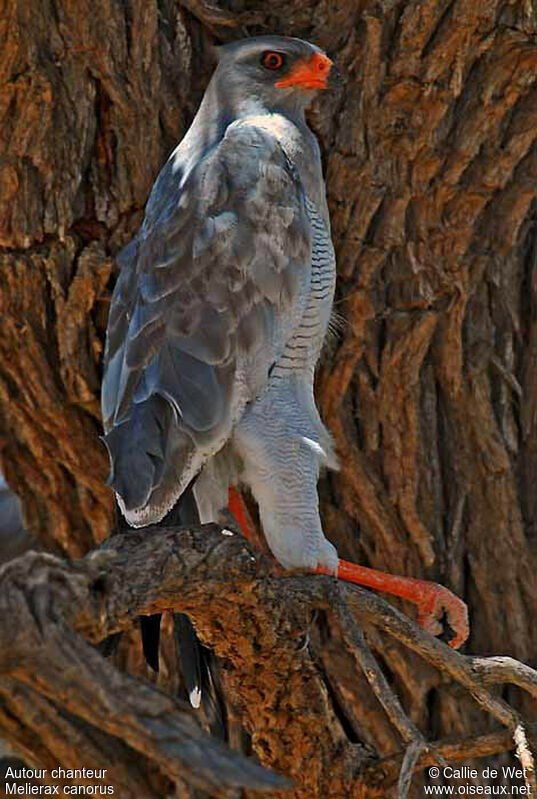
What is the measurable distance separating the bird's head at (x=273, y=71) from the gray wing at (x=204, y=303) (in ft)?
0.83

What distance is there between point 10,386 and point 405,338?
4.90ft

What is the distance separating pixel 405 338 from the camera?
15.5ft

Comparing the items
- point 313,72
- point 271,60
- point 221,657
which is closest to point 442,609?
point 221,657

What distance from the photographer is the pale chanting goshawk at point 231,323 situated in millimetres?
3928

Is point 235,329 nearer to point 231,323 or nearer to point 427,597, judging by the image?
point 231,323

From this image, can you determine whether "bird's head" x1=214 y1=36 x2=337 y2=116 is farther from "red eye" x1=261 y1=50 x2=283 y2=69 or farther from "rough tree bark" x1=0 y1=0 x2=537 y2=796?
"rough tree bark" x1=0 y1=0 x2=537 y2=796

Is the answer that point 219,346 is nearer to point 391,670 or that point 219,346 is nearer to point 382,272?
point 382,272

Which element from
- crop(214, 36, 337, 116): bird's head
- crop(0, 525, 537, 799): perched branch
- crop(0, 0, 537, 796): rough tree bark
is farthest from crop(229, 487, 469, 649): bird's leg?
crop(214, 36, 337, 116): bird's head

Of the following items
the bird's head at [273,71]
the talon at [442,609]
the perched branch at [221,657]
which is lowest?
the talon at [442,609]

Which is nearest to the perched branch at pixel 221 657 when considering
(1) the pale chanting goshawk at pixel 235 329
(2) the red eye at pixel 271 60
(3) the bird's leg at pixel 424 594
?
(1) the pale chanting goshawk at pixel 235 329

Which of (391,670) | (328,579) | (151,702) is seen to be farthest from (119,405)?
(151,702)

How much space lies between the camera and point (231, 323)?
13.6ft

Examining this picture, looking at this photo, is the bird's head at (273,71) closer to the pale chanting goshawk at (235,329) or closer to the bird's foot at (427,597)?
the pale chanting goshawk at (235,329)

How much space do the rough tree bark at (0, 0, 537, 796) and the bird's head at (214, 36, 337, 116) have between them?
0.17 m
